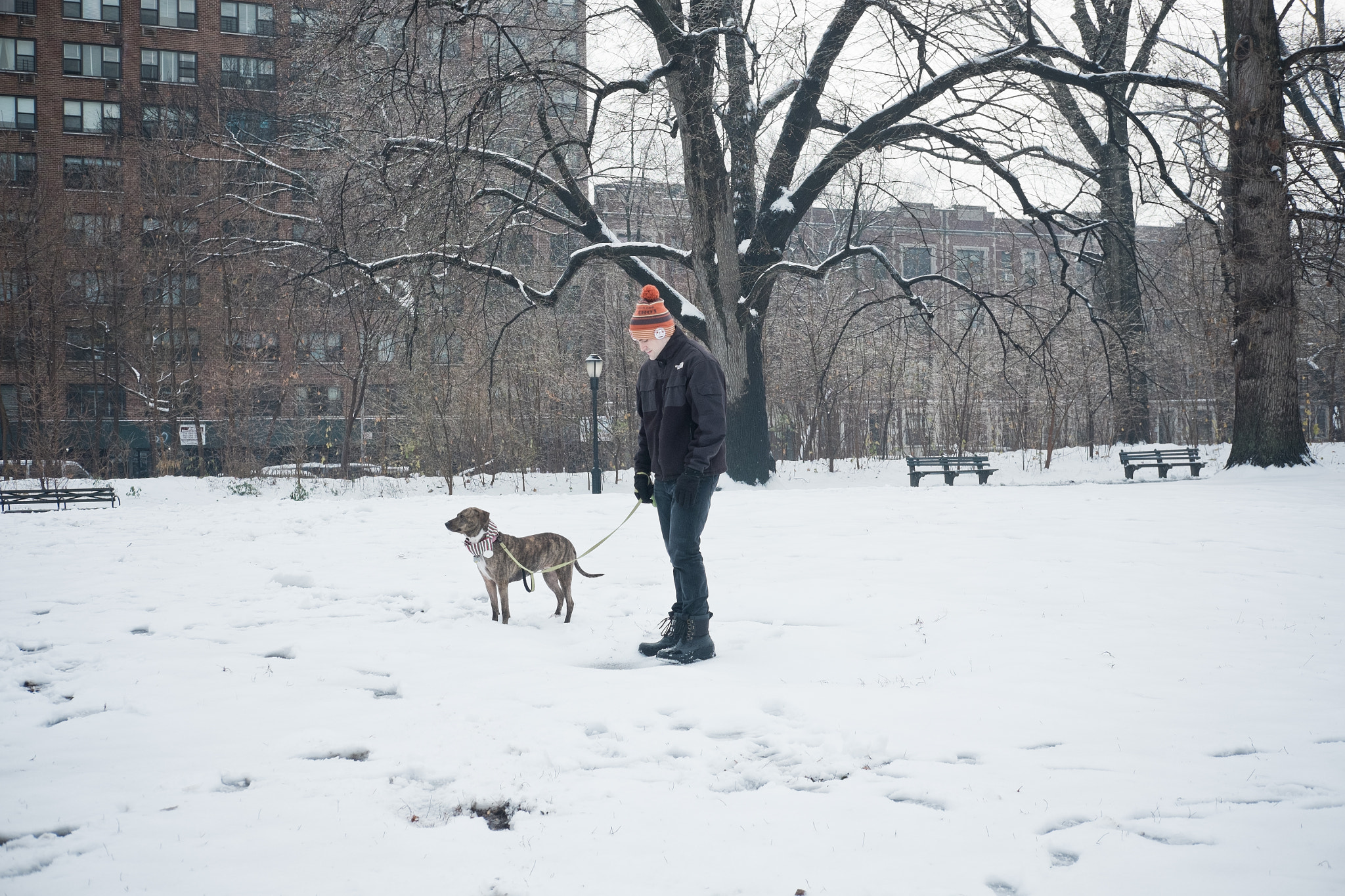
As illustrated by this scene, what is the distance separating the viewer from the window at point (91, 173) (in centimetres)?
3784

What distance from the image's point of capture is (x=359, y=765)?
11.7 ft

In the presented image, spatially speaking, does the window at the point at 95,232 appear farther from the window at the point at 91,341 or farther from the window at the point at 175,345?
the window at the point at 175,345

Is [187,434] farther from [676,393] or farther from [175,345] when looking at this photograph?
[676,393]

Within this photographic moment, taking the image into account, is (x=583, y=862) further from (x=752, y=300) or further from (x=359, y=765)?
(x=752, y=300)

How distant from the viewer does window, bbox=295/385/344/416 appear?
134ft

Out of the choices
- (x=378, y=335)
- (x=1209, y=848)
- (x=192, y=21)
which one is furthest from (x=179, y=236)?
(x=1209, y=848)

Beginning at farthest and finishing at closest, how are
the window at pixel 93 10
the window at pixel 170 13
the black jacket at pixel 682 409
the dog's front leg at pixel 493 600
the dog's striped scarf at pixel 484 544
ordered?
the window at pixel 170 13 → the window at pixel 93 10 → the dog's front leg at pixel 493 600 → the dog's striped scarf at pixel 484 544 → the black jacket at pixel 682 409

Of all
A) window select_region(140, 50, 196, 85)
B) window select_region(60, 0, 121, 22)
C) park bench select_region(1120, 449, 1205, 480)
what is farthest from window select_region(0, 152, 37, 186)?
park bench select_region(1120, 449, 1205, 480)

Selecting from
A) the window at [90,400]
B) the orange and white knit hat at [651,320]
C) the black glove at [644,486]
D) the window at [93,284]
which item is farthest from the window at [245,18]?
the black glove at [644,486]

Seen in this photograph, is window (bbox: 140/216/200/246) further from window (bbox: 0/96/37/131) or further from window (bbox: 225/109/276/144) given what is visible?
window (bbox: 0/96/37/131)

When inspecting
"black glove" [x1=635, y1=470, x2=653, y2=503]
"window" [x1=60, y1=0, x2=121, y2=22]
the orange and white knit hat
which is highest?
"window" [x1=60, y1=0, x2=121, y2=22]

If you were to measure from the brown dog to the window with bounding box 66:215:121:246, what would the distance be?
34.7 metres

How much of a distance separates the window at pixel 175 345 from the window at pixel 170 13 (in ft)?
79.7

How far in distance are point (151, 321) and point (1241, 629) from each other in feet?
120
